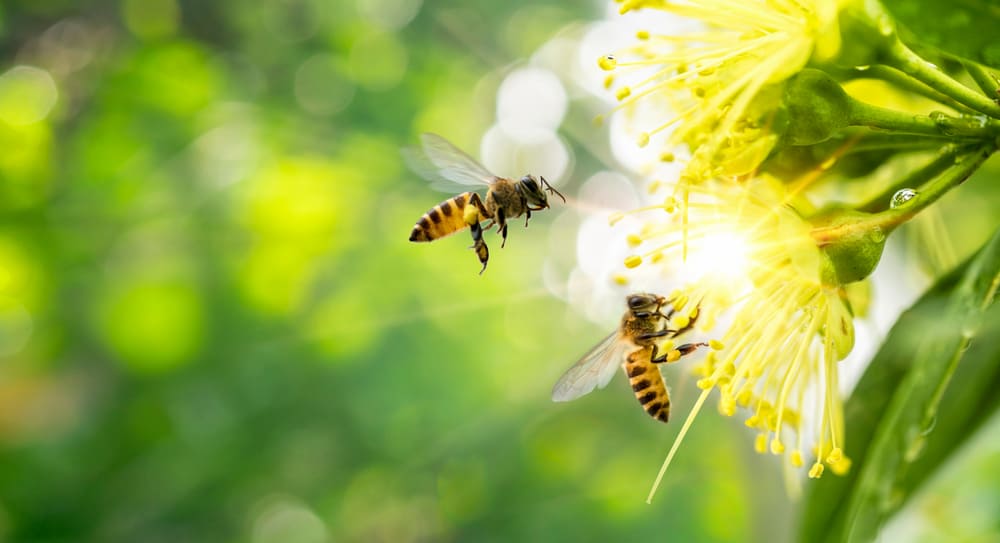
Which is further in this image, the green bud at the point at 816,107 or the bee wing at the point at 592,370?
the bee wing at the point at 592,370

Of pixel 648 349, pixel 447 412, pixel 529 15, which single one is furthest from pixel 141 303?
pixel 648 349

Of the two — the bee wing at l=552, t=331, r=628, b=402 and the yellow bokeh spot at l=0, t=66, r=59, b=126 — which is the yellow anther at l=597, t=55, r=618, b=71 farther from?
the yellow bokeh spot at l=0, t=66, r=59, b=126

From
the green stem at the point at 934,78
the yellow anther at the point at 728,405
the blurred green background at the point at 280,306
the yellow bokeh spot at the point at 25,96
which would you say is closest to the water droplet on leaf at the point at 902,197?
the green stem at the point at 934,78

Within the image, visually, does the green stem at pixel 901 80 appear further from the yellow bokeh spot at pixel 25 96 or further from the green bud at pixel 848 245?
the yellow bokeh spot at pixel 25 96

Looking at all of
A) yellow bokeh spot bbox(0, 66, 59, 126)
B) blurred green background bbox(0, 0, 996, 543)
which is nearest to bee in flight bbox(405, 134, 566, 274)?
blurred green background bbox(0, 0, 996, 543)

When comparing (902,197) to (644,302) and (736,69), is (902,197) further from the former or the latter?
(644,302)

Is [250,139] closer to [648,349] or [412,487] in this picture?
[412,487]
